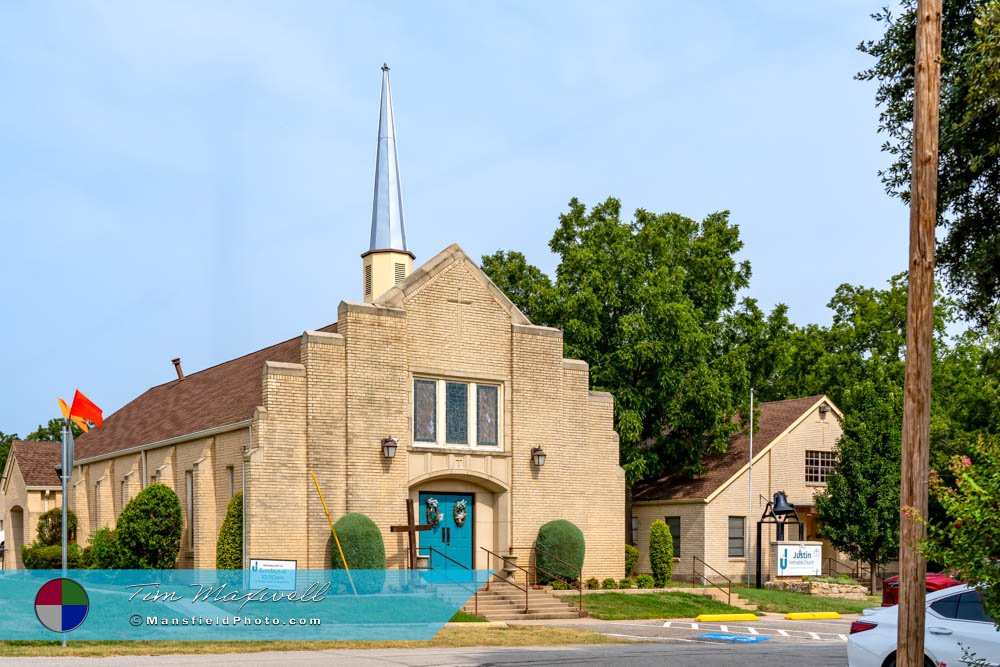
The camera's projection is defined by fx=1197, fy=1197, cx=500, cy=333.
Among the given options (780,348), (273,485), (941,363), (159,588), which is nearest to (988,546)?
(159,588)

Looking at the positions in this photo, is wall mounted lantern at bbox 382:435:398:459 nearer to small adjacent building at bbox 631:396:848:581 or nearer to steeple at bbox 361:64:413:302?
steeple at bbox 361:64:413:302

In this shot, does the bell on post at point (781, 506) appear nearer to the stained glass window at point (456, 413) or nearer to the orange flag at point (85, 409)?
the stained glass window at point (456, 413)

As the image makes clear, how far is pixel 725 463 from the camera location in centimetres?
4291

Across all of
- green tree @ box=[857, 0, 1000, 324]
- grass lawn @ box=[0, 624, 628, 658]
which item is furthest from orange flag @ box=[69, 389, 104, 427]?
green tree @ box=[857, 0, 1000, 324]

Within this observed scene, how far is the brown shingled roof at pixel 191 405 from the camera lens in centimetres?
3491

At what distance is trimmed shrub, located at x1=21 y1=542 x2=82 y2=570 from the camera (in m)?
39.4

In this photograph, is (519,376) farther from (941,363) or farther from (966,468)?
(941,363)

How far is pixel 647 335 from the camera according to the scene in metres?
40.2

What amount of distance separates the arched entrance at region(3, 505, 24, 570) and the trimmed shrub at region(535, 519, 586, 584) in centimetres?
2634

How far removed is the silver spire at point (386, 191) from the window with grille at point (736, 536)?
14872mm

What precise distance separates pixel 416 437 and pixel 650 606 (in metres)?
7.50

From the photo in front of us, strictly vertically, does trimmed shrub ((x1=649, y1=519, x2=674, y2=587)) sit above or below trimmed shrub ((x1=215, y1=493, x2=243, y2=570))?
below

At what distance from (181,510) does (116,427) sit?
13896 millimetres

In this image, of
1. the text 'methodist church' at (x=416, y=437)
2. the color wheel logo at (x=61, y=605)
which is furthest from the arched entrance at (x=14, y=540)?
the color wheel logo at (x=61, y=605)
